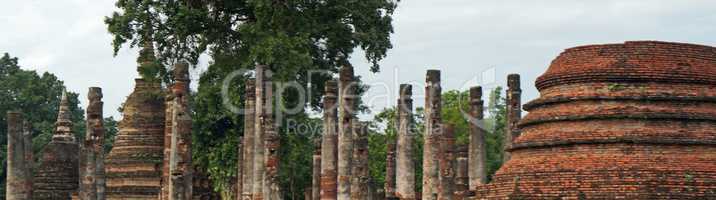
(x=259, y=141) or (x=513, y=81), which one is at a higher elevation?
(x=513, y=81)

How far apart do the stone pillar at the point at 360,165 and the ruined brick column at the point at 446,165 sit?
164 cm

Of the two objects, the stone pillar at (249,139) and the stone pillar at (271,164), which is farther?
the stone pillar at (249,139)

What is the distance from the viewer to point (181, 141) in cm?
2739

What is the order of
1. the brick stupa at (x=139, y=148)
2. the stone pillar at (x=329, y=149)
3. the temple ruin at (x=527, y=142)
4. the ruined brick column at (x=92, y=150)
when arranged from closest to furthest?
the temple ruin at (x=527, y=142)
the stone pillar at (x=329, y=149)
the ruined brick column at (x=92, y=150)
the brick stupa at (x=139, y=148)

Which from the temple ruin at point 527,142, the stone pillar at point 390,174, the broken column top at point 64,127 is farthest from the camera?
the broken column top at point 64,127

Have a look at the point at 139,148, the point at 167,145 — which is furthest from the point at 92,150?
the point at 139,148

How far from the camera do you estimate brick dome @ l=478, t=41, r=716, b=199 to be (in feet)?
71.8

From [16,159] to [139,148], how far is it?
9.28 metres

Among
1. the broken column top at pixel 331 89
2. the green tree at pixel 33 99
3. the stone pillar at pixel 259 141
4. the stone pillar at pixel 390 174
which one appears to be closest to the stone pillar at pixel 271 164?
the stone pillar at pixel 259 141

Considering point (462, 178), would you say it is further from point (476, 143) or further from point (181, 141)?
point (181, 141)

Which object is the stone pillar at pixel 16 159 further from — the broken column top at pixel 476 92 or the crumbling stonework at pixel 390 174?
the broken column top at pixel 476 92

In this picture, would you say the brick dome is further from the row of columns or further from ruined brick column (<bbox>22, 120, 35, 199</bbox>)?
ruined brick column (<bbox>22, 120, 35, 199</bbox>)

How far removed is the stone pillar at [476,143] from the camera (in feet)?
96.4

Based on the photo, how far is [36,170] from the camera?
123 feet
